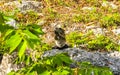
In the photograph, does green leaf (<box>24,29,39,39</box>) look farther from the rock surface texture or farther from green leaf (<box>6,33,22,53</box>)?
the rock surface texture

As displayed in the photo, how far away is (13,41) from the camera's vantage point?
9.84 ft

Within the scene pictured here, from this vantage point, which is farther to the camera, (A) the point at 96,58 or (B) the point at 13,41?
(A) the point at 96,58

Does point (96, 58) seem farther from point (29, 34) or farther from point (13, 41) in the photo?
point (13, 41)

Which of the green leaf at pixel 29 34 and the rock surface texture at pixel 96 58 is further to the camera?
the rock surface texture at pixel 96 58

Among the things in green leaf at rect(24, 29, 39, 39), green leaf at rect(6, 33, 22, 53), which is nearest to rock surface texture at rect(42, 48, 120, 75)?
green leaf at rect(24, 29, 39, 39)

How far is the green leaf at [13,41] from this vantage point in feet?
9.62

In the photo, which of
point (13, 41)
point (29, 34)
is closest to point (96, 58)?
point (29, 34)

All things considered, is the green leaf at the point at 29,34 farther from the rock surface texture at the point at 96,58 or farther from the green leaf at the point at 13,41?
the rock surface texture at the point at 96,58

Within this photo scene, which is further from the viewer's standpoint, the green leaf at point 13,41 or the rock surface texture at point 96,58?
the rock surface texture at point 96,58

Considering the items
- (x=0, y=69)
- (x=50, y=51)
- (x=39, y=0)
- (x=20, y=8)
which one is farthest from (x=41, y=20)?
(x=0, y=69)

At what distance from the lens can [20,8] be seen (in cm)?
1351

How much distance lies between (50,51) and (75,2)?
208 inches

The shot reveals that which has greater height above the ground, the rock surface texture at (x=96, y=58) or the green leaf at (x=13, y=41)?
the green leaf at (x=13, y=41)

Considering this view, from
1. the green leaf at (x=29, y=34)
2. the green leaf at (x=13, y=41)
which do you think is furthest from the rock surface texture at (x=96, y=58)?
the green leaf at (x=13, y=41)
